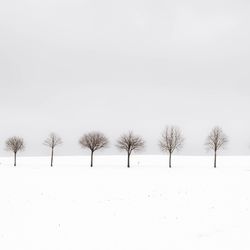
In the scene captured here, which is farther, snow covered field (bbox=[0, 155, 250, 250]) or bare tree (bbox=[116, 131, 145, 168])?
bare tree (bbox=[116, 131, 145, 168])

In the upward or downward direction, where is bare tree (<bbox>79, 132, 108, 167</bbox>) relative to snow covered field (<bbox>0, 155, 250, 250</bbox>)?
upward

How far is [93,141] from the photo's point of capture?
63000mm

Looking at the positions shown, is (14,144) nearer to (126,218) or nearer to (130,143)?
(130,143)

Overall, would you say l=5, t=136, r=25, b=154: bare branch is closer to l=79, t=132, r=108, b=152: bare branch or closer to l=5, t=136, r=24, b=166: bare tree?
l=5, t=136, r=24, b=166: bare tree

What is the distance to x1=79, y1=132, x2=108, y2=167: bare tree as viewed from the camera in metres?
62.9

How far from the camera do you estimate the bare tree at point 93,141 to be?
62.9 m

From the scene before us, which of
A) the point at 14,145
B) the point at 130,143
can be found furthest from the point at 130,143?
the point at 14,145

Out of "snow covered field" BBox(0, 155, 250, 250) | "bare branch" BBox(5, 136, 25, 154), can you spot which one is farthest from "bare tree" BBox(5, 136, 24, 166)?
"snow covered field" BBox(0, 155, 250, 250)

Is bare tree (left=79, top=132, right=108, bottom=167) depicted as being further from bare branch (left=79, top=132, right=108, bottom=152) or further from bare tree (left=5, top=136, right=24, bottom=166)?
bare tree (left=5, top=136, right=24, bottom=166)

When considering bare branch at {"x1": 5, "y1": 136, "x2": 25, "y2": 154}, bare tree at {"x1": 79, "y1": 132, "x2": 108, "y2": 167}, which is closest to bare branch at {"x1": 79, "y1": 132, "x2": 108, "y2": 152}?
bare tree at {"x1": 79, "y1": 132, "x2": 108, "y2": 167}

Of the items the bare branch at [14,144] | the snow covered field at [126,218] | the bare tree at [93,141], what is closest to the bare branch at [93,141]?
the bare tree at [93,141]

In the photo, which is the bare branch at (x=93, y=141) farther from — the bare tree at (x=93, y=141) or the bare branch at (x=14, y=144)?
the bare branch at (x=14, y=144)

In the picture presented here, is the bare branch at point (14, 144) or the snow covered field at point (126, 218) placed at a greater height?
the bare branch at point (14, 144)

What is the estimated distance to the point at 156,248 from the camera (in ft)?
39.3
